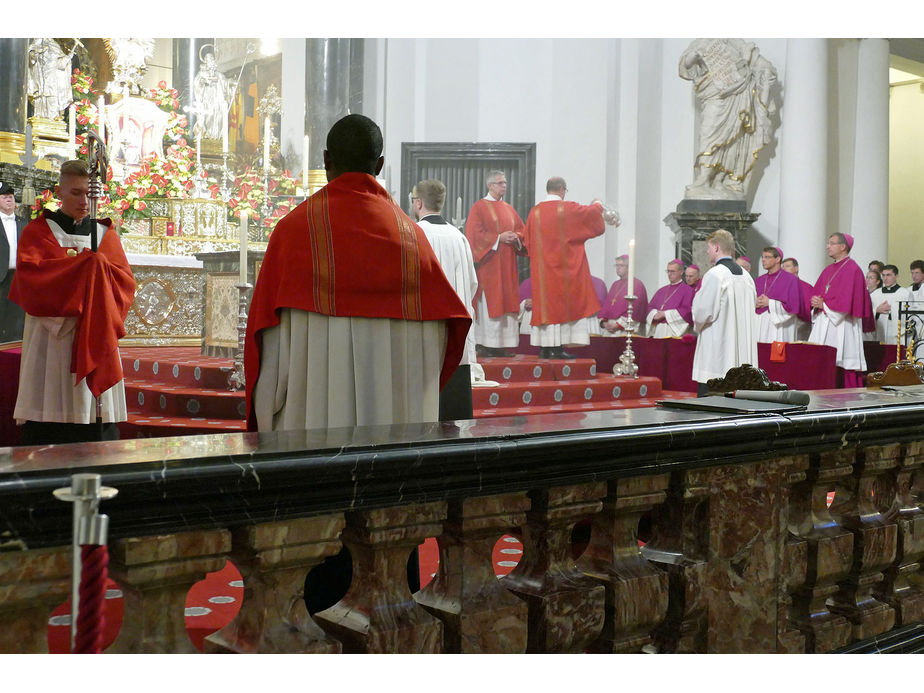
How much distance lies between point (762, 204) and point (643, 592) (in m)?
13.7

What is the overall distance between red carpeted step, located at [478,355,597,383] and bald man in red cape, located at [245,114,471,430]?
5669mm

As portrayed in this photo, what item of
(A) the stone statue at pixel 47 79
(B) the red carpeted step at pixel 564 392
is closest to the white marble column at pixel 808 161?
(B) the red carpeted step at pixel 564 392

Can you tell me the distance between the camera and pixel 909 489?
8.87ft

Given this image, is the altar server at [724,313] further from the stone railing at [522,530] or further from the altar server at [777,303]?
the stone railing at [522,530]

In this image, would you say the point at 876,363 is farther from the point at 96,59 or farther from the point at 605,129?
the point at 96,59

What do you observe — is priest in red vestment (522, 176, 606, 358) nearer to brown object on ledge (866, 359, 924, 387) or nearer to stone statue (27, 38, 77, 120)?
stone statue (27, 38, 77, 120)

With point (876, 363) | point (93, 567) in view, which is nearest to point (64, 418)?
point (93, 567)

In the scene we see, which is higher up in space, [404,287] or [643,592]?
[404,287]

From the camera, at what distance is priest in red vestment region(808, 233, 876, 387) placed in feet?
38.7

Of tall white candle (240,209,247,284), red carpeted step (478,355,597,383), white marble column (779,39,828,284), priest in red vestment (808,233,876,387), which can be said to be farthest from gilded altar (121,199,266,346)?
white marble column (779,39,828,284)

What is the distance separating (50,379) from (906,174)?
20.3 metres

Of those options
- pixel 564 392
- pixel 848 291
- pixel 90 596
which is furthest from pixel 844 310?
pixel 90 596

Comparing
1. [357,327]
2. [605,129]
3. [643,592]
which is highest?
[605,129]

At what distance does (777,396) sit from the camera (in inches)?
94.9
